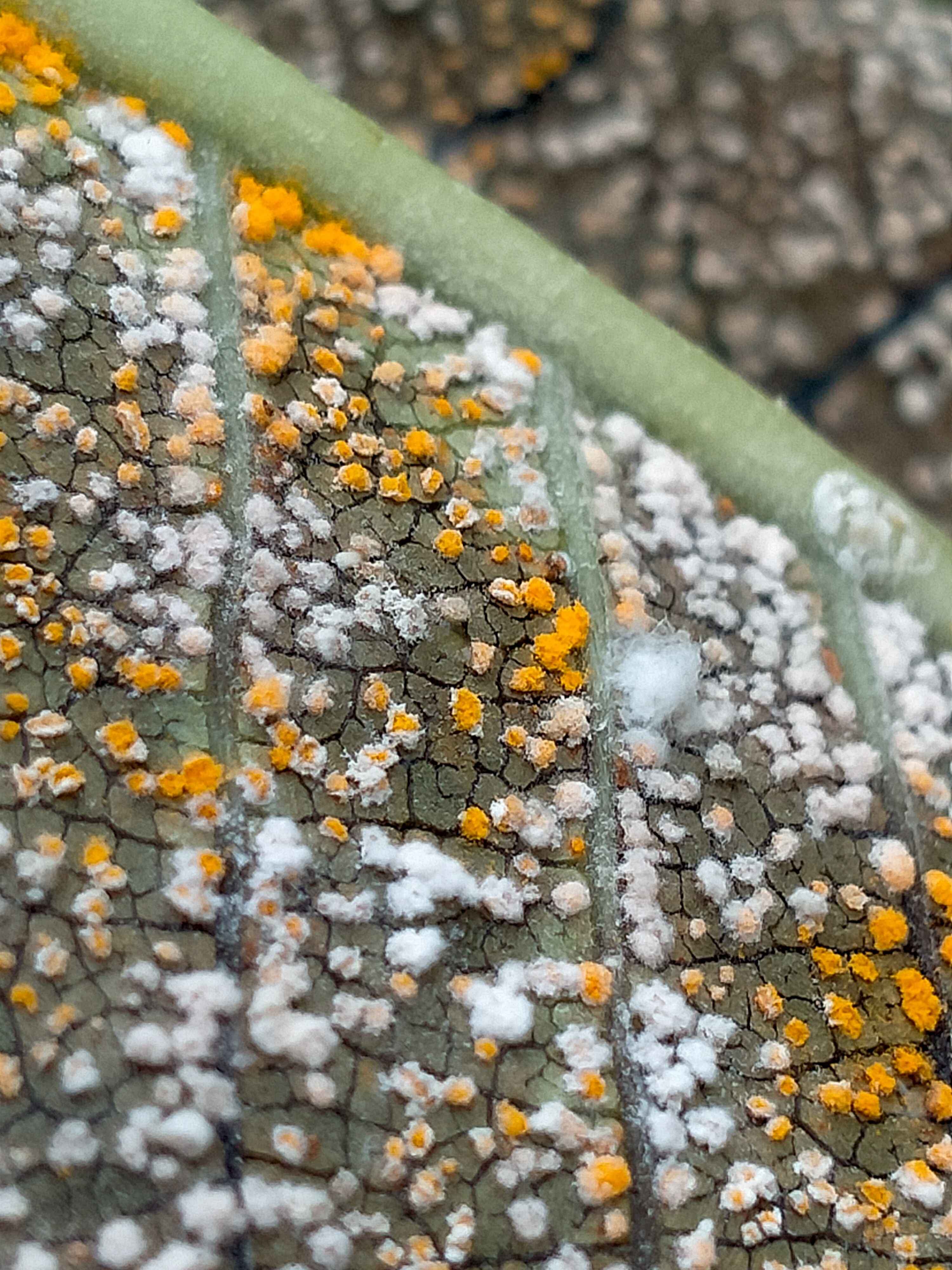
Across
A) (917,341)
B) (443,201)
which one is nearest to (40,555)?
(443,201)

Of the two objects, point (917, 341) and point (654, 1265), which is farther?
point (917, 341)

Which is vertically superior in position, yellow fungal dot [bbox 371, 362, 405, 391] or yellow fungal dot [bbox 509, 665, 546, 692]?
yellow fungal dot [bbox 371, 362, 405, 391]

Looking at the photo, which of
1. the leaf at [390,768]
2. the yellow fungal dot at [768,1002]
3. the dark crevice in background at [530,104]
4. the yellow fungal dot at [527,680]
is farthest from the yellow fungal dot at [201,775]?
the dark crevice in background at [530,104]

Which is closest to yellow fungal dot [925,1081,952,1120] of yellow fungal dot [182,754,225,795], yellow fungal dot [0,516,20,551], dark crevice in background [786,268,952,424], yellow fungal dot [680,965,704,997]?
yellow fungal dot [680,965,704,997]

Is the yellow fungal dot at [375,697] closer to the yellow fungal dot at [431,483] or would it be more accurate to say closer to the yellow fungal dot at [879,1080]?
the yellow fungal dot at [431,483]

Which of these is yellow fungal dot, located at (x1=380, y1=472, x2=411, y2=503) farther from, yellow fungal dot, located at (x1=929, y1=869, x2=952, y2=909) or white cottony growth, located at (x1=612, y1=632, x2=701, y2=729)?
yellow fungal dot, located at (x1=929, y1=869, x2=952, y2=909)

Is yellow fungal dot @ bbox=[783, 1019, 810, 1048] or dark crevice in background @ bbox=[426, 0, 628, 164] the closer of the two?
yellow fungal dot @ bbox=[783, 1019, 810, 1048]

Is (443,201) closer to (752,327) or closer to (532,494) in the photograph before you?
(532,494)
